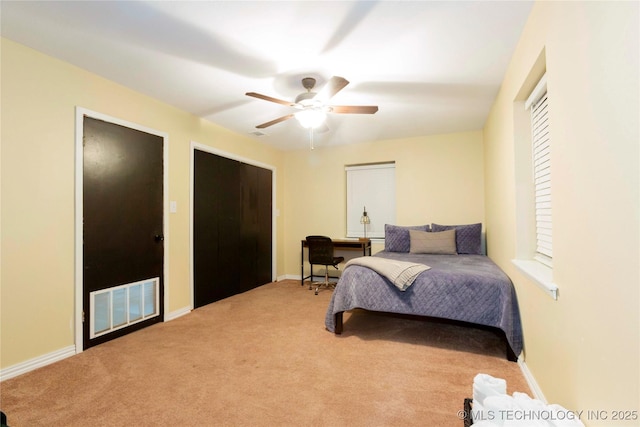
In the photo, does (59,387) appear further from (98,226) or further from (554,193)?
(554,193)

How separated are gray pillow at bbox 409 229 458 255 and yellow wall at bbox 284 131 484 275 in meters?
0.66

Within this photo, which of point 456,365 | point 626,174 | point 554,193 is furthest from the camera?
point 456,365

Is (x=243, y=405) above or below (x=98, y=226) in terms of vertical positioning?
below

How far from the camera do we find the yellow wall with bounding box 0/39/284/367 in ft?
6.68

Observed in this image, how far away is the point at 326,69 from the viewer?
2.47 m

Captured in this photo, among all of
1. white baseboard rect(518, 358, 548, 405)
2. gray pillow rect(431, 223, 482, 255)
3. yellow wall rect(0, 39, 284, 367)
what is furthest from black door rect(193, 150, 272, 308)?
white baseboard rect(518, 358, 548, 405)

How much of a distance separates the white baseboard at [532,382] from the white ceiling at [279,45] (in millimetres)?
2281

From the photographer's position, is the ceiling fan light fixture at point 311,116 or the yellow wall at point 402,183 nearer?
the ceiling fan light fixture at point 311,116

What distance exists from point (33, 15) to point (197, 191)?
6.71 feet

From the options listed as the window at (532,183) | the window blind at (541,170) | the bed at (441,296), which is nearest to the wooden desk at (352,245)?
the bed at (441,296)

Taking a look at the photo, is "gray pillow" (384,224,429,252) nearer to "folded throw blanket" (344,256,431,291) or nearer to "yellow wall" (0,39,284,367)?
"folded throw blanket" (344,256,431,291)

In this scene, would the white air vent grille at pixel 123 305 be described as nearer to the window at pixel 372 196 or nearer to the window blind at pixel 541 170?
the window at pixel 372 196

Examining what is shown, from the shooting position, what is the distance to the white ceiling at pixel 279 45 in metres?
1.78

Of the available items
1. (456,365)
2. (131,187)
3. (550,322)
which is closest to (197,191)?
(131,187)
